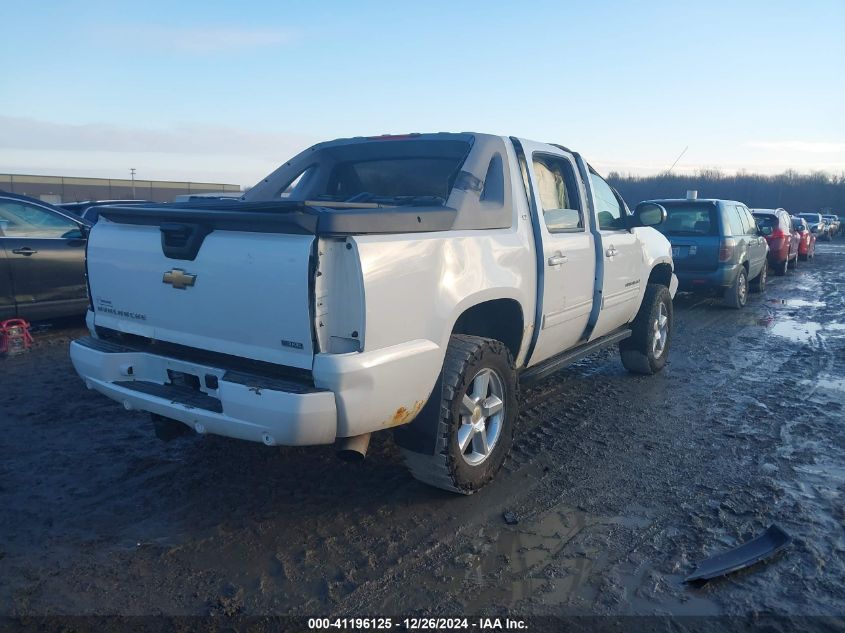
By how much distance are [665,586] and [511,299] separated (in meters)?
1.75

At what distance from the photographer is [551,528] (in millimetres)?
3523

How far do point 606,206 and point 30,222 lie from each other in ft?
20.8

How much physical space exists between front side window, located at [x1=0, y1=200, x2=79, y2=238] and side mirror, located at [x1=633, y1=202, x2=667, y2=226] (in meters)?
6.40

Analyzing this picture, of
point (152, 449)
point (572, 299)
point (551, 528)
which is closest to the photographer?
point (551, 528)

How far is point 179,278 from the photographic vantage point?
3.36 metres

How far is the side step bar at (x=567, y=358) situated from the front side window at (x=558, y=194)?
3.10ft

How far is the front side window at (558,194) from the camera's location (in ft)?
15.1

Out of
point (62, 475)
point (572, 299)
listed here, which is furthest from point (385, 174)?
point (62, 475)

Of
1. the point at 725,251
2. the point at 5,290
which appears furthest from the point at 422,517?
the point at 725,251

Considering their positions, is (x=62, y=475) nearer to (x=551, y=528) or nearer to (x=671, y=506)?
(x=551, y=528)

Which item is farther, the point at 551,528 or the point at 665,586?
the point at 551,528

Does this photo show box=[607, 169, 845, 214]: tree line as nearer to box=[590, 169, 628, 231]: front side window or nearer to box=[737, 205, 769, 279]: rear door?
box=[737, 205, 769, 279]: rear door

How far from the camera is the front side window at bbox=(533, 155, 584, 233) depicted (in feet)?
15.1

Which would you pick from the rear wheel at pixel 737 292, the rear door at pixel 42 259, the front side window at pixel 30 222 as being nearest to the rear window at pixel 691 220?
the rear wheel at pixel 737 292
